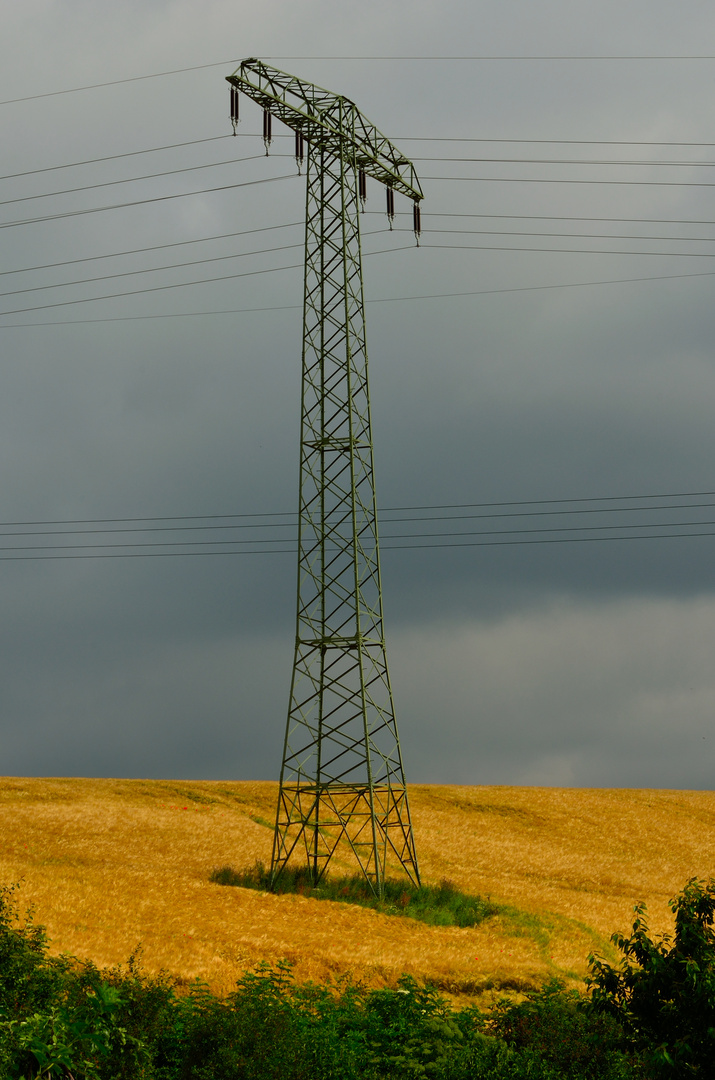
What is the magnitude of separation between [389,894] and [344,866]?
22.5 feet

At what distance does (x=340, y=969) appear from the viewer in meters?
25.1

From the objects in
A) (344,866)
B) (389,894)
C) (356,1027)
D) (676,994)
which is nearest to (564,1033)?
(356,1027)

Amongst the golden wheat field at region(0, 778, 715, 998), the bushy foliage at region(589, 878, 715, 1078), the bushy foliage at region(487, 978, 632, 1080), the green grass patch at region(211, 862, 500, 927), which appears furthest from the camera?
the green grass patch at region(211, 862, 500, 927)

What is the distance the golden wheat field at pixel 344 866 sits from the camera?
2570 centimetres

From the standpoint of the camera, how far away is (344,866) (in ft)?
132

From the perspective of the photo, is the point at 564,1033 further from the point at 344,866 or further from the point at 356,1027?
the point at 344,866

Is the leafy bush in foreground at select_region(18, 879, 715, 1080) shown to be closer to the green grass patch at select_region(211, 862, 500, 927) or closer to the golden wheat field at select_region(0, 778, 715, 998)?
the golden wheat field at select_region(0, 778, 715, 998)

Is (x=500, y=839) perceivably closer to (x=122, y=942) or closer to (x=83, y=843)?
(x=83, y=843)

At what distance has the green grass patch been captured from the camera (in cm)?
3253

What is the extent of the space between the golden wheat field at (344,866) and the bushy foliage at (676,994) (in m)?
10.2

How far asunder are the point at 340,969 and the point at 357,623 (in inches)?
468

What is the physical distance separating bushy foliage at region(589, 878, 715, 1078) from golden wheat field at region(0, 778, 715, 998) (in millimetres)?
10225

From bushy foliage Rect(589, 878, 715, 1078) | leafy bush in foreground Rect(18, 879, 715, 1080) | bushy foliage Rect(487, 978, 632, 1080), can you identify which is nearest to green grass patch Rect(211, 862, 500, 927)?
leafy bush in foreground Rect(18, 879, 715, 1080)

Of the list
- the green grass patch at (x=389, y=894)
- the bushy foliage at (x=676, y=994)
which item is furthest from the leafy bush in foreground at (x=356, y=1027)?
the green grass patch at (x=389, y=894)
